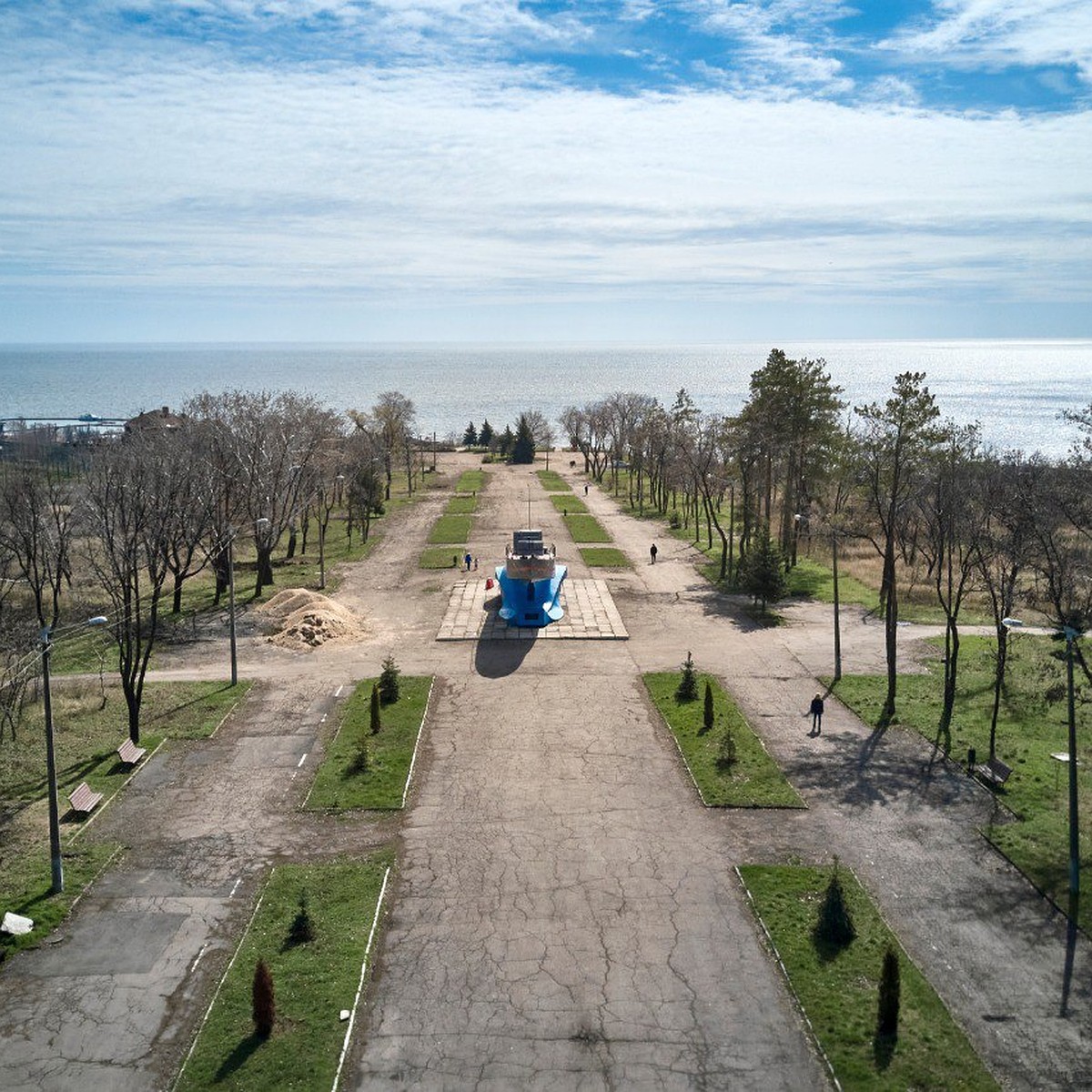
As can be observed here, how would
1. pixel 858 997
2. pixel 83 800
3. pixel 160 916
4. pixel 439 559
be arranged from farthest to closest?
pixel 439 559, pixel 83 800, pixel 160 916, pixel 858 997

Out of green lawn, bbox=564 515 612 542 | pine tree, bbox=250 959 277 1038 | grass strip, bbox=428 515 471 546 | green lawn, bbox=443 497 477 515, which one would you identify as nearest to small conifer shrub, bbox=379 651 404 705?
pine tree, bbox=250 959 277 1038

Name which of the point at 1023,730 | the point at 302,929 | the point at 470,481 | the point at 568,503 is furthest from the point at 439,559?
the point at 470,481

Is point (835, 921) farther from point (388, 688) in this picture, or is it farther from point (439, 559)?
point (439, 559)

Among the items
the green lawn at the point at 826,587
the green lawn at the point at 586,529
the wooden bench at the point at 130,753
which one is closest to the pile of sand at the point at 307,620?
the wooden bench at the point at 130,753

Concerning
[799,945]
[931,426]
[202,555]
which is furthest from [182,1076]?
[202,555]

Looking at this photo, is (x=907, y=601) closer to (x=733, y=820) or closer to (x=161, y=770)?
(x=733, y=820)
